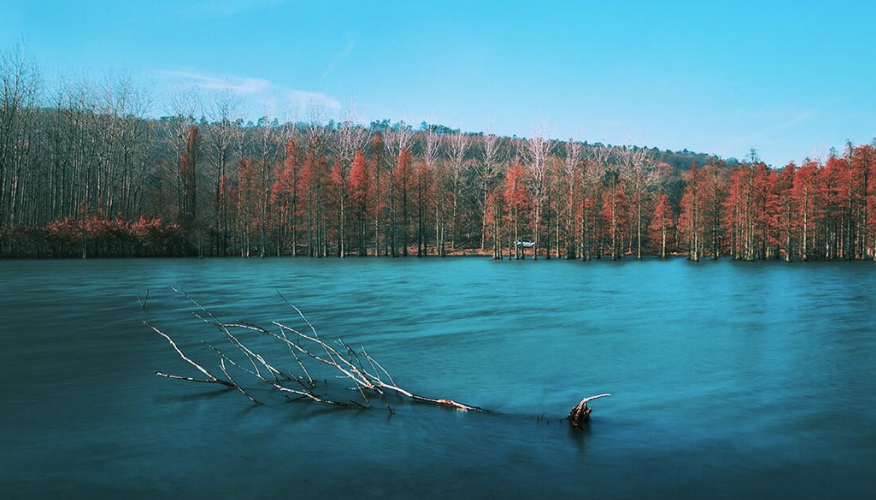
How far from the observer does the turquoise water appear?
529 cm

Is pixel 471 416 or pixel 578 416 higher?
pixel 578 416

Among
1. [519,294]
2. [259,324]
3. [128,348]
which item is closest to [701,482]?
[128,348]

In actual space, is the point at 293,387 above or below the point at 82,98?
below

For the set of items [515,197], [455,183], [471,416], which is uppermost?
[455,183]

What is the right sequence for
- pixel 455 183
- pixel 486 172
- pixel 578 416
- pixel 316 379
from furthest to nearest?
pixel 486 172 < pixel 455 183 < pixel 316 379 < pixel 578 416

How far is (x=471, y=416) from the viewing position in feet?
24.0

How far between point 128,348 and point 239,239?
2514 inches

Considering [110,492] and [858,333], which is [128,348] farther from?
[858,333]

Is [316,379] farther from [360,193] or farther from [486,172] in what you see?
[486,172]

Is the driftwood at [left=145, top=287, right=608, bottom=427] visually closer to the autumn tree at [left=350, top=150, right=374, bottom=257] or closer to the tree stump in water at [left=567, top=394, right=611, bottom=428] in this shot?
the tree stump in water at [left=567, top=394, right=611, bottom=428]

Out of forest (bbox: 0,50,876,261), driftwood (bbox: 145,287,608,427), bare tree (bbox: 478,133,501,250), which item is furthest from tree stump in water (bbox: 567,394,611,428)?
bare tree (bbox: 478,133,501,250)

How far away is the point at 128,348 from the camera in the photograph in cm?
1184

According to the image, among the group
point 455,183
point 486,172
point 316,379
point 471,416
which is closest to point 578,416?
point 471,416

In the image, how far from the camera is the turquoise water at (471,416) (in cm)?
529
